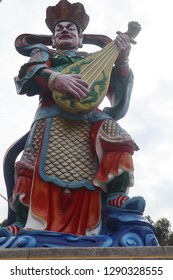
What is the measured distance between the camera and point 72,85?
4707 mm

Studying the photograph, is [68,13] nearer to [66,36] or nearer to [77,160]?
[66,36]

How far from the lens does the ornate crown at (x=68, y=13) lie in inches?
222

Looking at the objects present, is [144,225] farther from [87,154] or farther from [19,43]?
[19,43]

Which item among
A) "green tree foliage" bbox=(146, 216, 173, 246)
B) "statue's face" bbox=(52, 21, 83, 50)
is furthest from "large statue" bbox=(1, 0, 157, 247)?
"green tree foliage" bbox=(146, 216, 173, 246)

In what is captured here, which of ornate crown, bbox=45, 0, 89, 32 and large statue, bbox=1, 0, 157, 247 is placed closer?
large statue, bbox=1, 0, 157, 247

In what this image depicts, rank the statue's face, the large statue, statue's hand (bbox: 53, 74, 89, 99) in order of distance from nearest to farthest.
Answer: the large statue
statue's hand (bbox: 53, 74, 89, 99)
the statue's face

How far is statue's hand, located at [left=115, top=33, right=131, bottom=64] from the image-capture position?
5293 mm

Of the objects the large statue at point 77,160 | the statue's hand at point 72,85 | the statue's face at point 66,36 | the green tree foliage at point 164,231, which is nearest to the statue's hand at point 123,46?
the large statue at point 77,160

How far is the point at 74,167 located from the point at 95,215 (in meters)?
0.47

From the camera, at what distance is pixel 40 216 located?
4.36 m

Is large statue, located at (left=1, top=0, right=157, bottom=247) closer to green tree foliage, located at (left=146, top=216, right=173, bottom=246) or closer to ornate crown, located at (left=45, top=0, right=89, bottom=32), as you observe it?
ornate crown, located at (left=45, top=0, right=89, bottom=32)

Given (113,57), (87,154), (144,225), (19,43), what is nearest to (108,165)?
(87,154)

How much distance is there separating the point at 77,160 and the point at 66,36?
160cm

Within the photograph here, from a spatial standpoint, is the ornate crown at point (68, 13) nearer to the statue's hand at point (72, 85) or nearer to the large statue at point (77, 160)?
the large statue at point (77, 160)
